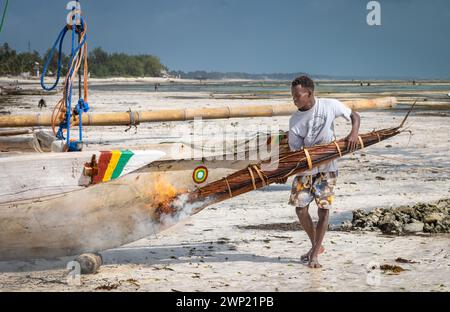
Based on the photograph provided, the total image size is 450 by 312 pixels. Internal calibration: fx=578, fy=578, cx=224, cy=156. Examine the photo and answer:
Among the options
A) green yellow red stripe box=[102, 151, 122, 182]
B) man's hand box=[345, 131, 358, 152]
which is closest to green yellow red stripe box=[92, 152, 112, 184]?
green yellow red stripe box=[102, 151, 122, 182]

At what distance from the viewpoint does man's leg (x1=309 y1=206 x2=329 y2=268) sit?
4.63 meters

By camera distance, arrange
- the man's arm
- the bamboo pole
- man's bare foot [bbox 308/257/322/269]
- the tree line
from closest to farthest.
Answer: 1. the man's arm
2. man's bare foot [bbox 308/257/322/269]
3. the bamboo pole
4. the tree line

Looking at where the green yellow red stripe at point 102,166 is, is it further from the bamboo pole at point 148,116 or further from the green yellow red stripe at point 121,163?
the bamboo pole at point 148,116

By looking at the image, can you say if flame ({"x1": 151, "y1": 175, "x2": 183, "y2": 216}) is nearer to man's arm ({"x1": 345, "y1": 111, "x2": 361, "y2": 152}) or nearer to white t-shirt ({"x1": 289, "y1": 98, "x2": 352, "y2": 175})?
white t-shirt ({"x1": 289, "y1": 98, "x2": 352, "y2": 175})

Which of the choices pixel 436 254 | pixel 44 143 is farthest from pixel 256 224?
pixel 44 143

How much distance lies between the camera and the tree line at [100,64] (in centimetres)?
8475

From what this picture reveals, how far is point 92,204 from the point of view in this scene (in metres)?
4.55

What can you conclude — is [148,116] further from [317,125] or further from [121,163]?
[317,125]

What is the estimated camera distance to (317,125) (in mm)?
4609

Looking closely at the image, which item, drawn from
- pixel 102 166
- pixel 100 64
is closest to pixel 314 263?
pixel 102 166

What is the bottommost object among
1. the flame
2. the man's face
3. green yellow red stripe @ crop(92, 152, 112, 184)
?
the flame

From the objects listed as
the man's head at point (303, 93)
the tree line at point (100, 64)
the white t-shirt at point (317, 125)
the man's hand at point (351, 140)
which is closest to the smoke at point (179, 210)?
the white t-shirt at point (317, 125)

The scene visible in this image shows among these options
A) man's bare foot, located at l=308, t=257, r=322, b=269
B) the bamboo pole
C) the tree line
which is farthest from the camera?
the tree line
